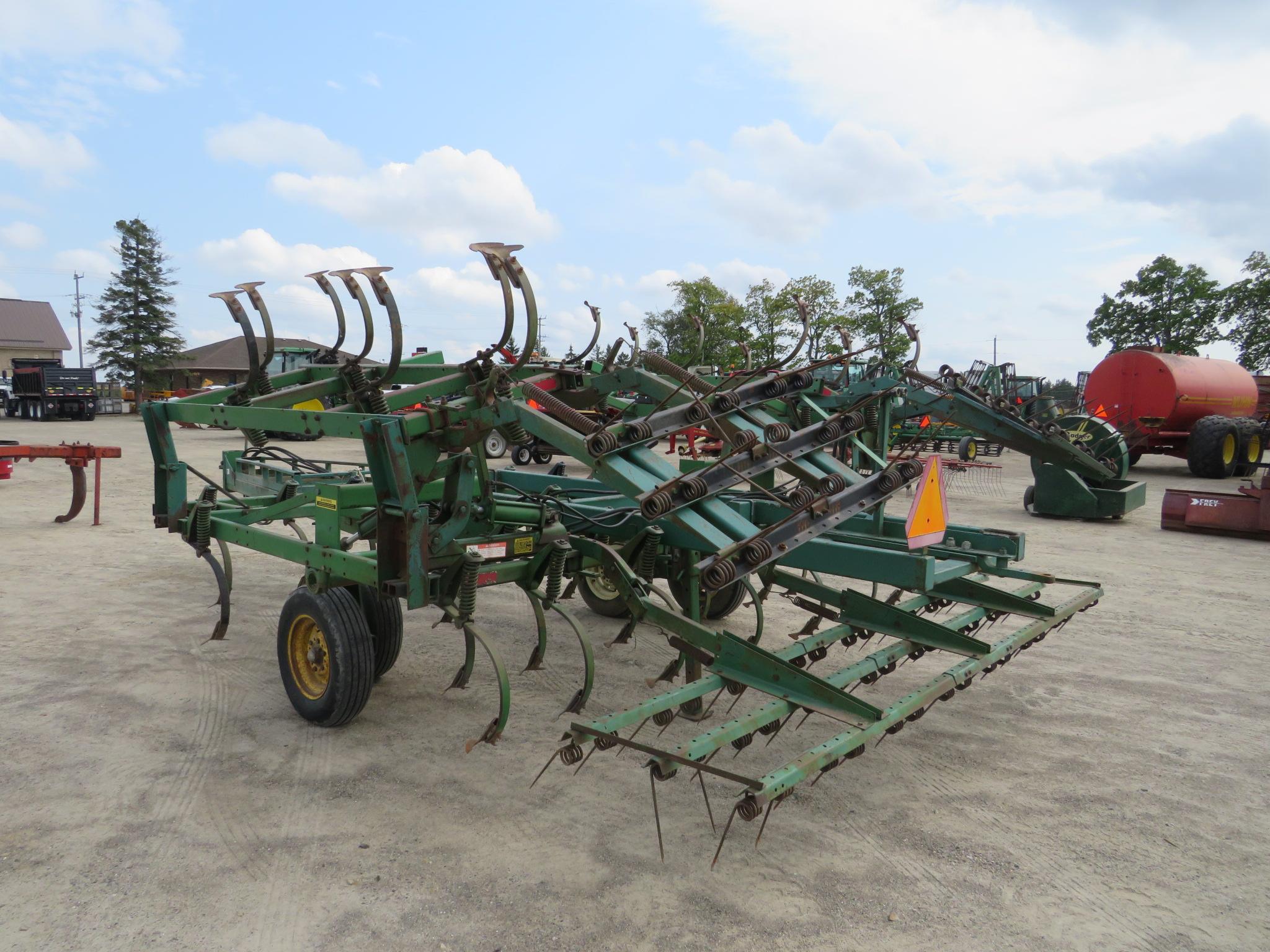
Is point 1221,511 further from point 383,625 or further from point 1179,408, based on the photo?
point 383,625

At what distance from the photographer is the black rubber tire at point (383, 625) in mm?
4703

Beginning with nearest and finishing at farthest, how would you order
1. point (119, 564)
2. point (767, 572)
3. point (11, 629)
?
1. point (767, 572)
2. point (11, 629)
3. point (119, 564)

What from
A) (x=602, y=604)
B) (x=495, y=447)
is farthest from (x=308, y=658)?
(x=495, y=447)

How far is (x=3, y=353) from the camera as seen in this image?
190 ft

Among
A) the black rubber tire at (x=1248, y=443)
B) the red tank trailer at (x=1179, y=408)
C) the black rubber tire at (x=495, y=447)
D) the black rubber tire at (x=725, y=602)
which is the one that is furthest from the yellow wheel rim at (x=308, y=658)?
the black rubber tire at (x=1248, y=443)

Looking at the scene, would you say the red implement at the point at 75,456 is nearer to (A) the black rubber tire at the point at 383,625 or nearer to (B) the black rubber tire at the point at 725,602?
(A) the black rubber tire at the point at 383,625

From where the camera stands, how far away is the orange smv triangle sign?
143 inches

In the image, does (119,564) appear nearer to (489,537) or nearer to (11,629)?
(11,629)

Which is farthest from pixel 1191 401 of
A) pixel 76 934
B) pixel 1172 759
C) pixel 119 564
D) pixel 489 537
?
pixel 76 934

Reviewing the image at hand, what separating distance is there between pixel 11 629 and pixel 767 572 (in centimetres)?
504

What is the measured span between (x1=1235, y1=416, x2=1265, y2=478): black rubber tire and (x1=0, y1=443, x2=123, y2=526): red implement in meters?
17.7

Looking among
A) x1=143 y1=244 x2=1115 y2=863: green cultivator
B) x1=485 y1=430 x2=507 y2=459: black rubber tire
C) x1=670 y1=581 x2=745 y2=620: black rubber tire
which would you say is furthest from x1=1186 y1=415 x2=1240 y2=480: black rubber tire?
x1=485 y1=430 x2=507 y2=459: black rubber tire

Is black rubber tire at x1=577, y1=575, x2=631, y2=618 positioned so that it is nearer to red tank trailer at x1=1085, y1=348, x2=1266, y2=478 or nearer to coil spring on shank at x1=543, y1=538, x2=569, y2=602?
coil spring on shank at x1=543, y1=538, x2=569, y2=602

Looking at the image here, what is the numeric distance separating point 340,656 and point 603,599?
267 centimetres
